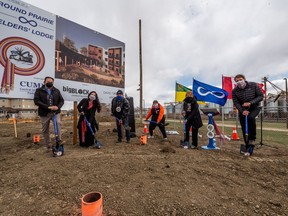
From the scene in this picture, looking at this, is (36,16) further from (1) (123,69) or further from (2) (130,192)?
(2) (130,192)

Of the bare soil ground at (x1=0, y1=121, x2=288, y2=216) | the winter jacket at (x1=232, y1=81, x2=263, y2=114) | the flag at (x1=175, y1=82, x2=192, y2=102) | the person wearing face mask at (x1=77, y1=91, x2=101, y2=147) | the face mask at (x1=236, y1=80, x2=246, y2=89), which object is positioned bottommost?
the bare soil ground at (x1=0, y1=121, x2=288, y2=216)

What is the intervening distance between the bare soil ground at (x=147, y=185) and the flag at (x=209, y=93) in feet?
9.57

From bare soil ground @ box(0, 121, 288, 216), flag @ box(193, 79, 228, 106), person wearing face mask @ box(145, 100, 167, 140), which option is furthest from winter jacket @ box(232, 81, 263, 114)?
person wearing face mask @ box(145, 100, 167, 140)

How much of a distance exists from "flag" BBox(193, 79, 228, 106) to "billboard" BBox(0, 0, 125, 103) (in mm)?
3529

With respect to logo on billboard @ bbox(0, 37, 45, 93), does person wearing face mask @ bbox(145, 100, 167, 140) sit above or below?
below

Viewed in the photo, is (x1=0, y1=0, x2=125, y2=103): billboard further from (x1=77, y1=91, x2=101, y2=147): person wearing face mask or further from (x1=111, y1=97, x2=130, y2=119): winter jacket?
(x1=111, y1=97, x2=130, y2=119): winter jacket

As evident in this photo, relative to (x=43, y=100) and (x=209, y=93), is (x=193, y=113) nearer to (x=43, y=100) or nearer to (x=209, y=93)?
(x=209, y=93)

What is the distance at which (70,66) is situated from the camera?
585 centimetres

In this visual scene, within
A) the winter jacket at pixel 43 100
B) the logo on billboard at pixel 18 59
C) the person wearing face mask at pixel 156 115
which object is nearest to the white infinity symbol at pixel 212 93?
the person wearing face mask at pixel 156 115

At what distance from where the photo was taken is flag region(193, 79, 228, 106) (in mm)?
6301

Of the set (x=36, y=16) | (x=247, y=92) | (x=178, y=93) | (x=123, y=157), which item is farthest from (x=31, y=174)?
(x=178, y=93)

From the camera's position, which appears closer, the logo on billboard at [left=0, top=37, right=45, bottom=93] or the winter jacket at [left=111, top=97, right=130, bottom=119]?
the logo on billboard at [left=0, top=37, right=45, bottom=93]

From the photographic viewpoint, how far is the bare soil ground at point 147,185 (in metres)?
2.01

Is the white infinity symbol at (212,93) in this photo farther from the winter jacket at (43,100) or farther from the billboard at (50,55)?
the winter jacket at (43,100)
